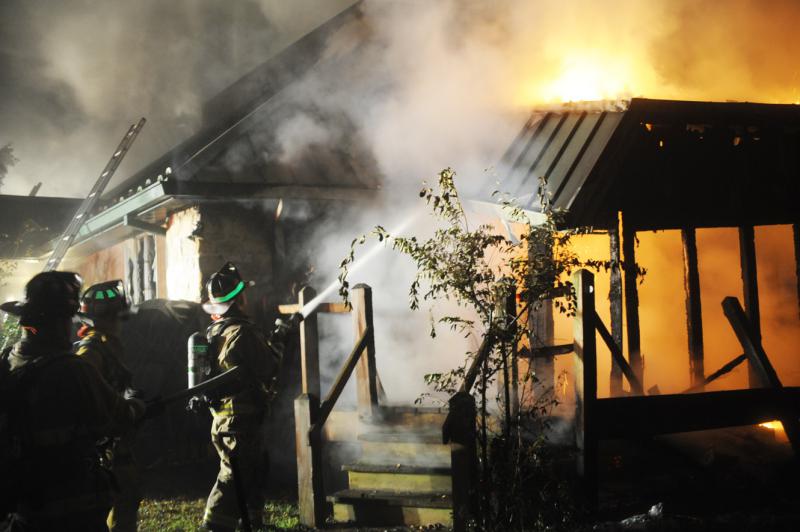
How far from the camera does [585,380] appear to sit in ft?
20.5

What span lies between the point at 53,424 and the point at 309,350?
424 cm

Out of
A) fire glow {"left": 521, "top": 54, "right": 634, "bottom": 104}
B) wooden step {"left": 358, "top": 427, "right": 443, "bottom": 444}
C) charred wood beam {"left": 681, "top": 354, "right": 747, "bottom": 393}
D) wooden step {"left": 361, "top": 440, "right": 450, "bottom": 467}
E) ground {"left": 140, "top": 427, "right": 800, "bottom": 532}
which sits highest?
fire glow {"left": 521, "top": 54, "right": 634, "bottom": 104}

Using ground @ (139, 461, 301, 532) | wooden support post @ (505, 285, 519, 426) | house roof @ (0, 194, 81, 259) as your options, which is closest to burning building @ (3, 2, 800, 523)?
wooden support post @ (505, 285, 519, 426)

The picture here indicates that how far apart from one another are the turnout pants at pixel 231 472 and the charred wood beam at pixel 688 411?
10.5 ft

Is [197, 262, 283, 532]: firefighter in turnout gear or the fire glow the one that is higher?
the fire glow

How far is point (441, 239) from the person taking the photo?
5625 millimetres

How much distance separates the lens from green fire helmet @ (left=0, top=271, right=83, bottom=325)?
4020 mm

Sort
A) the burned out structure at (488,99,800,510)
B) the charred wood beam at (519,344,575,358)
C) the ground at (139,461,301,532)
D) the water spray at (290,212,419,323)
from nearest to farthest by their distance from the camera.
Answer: the charred wood beam at (519,344,575,358) < the ground at (139,461,301,532) < the burned out structure at (488,99,800,510) < the water spray at (290,212,419,323)

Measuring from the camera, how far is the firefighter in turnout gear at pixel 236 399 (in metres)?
5.97

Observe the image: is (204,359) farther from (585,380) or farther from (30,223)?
(30,223)

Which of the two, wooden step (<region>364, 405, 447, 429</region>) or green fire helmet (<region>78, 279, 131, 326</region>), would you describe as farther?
wooden step (<region>364, 405, 447, 429</region>)

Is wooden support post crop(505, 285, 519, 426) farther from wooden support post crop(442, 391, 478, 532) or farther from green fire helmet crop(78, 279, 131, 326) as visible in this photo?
green fire helmet crop(78, 279, 131, 326)

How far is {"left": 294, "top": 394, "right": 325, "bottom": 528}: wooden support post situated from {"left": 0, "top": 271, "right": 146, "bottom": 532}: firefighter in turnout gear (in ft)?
9.19

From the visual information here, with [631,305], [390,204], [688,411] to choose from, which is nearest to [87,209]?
[390,204]
